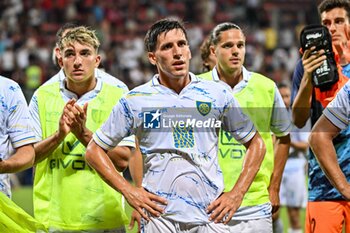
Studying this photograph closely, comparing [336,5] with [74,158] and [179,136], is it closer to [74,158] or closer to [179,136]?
[179,136]

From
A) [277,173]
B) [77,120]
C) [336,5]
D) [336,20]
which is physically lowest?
[277,173]

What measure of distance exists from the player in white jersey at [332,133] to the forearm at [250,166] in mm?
402

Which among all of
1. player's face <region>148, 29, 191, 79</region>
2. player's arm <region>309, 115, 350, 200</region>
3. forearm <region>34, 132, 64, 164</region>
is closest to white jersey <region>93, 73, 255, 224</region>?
player's face <region>148, 29, 191, 79</region>

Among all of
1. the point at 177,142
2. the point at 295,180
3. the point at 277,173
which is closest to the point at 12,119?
the point at 177,142

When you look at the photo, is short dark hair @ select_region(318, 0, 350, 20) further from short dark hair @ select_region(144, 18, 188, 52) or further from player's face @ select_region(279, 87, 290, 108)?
player's face @ select_region(279, 87, 290, 108)

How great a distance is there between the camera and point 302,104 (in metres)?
6.29

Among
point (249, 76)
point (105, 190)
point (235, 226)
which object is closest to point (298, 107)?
point (249, 76)

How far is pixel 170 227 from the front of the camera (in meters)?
5.17

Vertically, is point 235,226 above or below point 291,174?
above

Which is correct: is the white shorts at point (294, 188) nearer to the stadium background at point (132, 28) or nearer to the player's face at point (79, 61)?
the player's face at point (79, 61)

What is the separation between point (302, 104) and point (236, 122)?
1048 mm

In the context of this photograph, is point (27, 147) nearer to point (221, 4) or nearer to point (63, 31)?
point (63, 31)

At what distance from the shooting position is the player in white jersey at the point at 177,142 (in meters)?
5.17

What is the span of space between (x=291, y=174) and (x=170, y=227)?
20.4 feet
